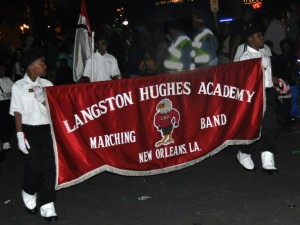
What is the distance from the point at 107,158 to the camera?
302 inches

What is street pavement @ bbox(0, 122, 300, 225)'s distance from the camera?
270 inches

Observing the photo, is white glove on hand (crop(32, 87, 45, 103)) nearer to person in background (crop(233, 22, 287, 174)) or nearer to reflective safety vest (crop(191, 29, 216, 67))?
person in background (crop(233, 22, 287, 174))

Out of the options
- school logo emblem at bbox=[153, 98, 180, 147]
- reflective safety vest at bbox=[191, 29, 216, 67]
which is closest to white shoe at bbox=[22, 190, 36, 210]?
school logo emblem at bbox=[153, 98, 180, 147]

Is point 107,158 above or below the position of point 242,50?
below

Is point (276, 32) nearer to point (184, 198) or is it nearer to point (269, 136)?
point (269, 136)

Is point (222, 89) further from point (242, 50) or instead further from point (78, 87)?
point (78, 87)

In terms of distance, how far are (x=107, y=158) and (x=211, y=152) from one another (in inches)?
60.1

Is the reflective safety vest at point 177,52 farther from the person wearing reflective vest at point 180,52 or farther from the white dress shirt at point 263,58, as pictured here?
the white dress shirt at point 263,58

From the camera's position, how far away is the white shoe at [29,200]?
7.38 m

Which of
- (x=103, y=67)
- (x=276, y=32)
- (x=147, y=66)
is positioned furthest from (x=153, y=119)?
(x=276, y=32)

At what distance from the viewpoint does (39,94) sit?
712cm

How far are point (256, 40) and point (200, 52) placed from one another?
13.2 feet

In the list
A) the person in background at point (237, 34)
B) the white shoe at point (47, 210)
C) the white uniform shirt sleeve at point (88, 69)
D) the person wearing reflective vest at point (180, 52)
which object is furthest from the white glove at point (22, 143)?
the person in background at point (237, 34)

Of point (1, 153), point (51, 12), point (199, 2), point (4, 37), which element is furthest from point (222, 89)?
point (4, 37)
